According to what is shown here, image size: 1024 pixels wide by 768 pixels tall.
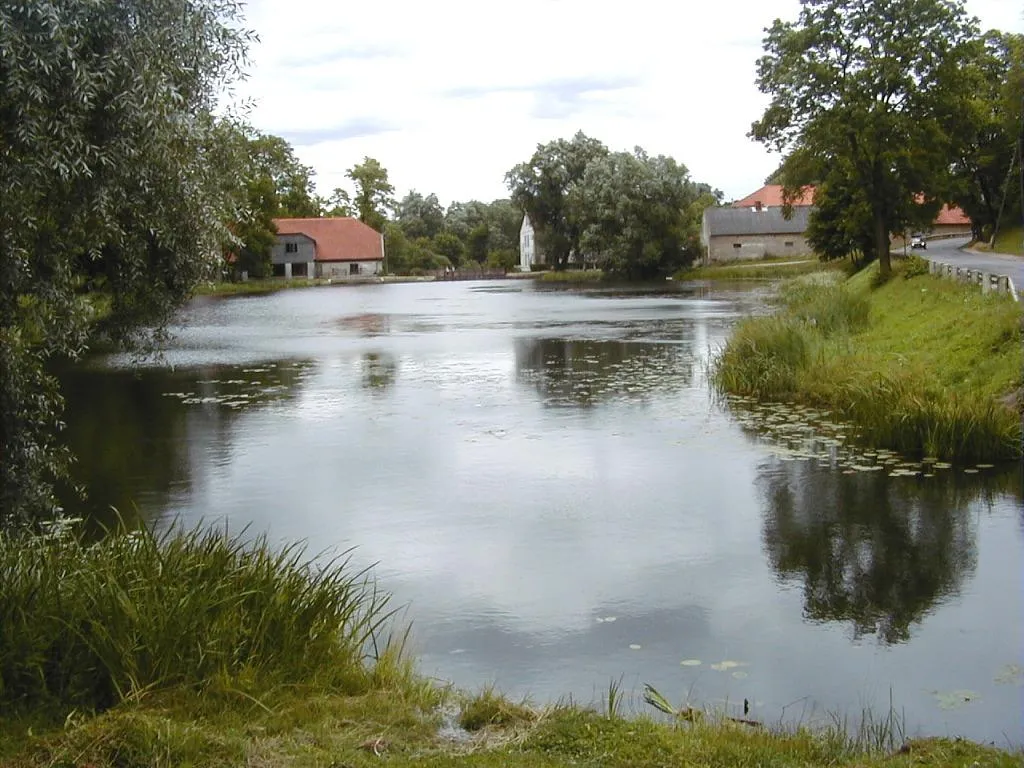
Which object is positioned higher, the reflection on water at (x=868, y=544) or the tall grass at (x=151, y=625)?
the tall grass at (x=151, y=625)

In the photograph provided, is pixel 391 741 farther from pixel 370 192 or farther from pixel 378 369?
pixel 370 192

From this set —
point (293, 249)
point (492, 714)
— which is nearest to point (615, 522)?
point (492, 714)

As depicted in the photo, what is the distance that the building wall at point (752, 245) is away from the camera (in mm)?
A: 97812

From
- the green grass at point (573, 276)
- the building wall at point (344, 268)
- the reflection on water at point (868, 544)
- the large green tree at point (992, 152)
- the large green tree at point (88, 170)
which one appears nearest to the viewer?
the large green tree at point (88, 170)

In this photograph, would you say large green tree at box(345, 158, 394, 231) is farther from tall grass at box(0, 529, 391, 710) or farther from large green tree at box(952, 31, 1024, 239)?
tall grass at box(0, 529, 391, 710)

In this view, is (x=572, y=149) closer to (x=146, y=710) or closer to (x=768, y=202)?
(x=768, y=202)

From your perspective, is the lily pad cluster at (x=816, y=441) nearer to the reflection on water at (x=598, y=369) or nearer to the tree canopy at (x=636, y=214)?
the reflection on water at (x=598, y=369)

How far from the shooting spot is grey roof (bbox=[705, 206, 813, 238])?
9812 centimetres

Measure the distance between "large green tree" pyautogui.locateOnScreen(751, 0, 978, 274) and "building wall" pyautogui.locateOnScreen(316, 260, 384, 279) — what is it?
235 feet

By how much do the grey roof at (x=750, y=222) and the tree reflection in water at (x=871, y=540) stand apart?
86.2 meters

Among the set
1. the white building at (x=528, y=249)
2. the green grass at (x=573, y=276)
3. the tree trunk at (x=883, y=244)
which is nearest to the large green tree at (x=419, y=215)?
the white building at (x=528, y=249)

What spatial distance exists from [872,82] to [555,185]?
6965 cm

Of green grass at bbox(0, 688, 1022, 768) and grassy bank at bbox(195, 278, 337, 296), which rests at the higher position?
grassy bank at bbox(195, 278, 337, 296)

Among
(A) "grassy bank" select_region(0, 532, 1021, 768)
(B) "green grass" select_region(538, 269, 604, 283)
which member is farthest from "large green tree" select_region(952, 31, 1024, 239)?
(A) "grassy bank" select_region(0, 532, 1021, 768)
